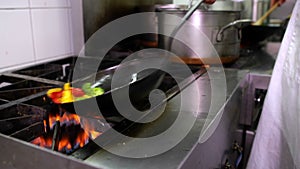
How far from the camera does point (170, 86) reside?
867 millimetres

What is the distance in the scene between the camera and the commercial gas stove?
0.45 metres

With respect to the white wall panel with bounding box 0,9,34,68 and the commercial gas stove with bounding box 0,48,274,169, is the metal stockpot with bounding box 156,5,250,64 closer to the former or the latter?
the commercial gas stove with bounding box 0,48,274,169

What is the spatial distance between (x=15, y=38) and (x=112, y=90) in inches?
18.4

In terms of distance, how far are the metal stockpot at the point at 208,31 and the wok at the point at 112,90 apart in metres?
0.20

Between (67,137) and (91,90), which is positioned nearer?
(67,137)

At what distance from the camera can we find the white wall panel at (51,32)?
3.17 ft

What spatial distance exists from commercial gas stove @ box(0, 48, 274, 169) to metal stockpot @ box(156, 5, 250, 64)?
0.15 m

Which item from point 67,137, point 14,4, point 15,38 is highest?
point 14,4

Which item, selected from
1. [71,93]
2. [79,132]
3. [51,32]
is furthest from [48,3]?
[79,132]

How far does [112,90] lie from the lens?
2.03 feet

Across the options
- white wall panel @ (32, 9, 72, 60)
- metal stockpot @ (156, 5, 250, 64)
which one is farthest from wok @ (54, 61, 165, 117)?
white wall panel @ (32, 9, 72, 60)

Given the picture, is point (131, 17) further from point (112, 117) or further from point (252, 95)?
point (112, 117)

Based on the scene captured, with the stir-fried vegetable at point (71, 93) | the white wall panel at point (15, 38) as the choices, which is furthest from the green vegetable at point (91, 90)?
the white wall panel at point (15, 38)

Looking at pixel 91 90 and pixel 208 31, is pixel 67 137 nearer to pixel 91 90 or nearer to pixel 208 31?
pixel 91 90
